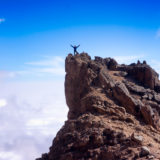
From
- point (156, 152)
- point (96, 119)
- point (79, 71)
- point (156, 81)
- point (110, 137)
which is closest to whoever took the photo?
point (156, 152)

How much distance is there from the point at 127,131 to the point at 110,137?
244cm

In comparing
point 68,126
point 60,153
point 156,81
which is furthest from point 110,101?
point 156,81

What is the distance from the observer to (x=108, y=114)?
106 ft

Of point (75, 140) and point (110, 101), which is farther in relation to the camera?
point (110, 101)

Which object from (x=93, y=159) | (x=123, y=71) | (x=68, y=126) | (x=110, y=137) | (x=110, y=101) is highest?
(x=123, y=71)

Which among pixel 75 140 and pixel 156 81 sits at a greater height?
pixel 156 81

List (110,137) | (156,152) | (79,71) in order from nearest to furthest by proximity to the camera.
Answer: (156,152)
(110,137)
(79,71)

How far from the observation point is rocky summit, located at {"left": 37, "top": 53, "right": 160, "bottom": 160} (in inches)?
1059

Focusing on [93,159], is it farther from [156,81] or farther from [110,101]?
[156,81]

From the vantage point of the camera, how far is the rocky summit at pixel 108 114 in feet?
88.2

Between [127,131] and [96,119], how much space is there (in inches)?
137

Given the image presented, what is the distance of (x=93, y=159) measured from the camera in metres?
26.6

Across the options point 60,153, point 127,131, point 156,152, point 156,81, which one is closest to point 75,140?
point 60,153

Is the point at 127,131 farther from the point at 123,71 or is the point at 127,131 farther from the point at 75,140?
the point at 123,71
